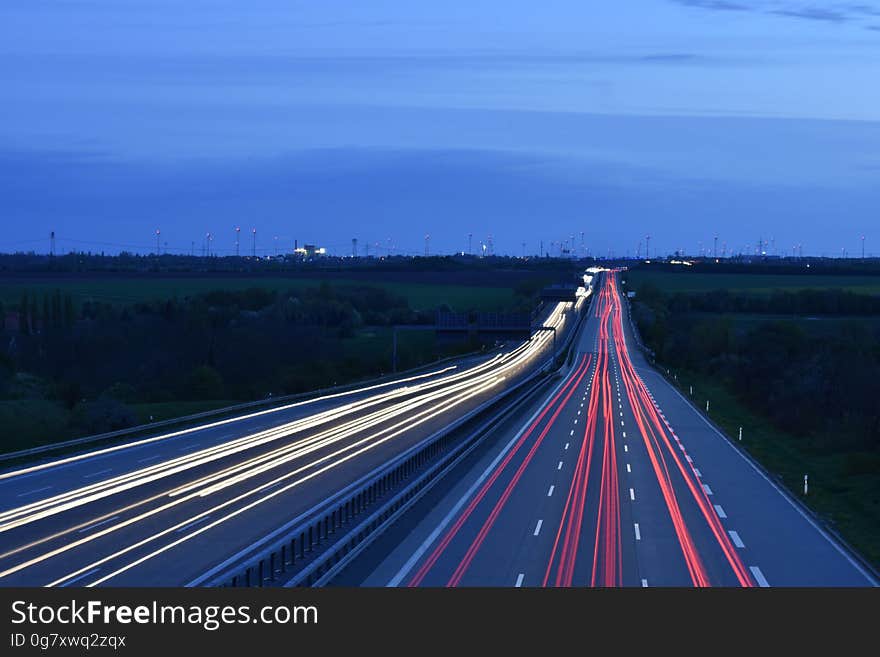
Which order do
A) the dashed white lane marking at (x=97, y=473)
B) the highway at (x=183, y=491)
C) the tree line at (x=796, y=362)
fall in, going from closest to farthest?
1. the highway at (x=183, y=491)
2. the dashed white lane marking at (x=97, y=473)
3. the tree line at (x=796, y=362)

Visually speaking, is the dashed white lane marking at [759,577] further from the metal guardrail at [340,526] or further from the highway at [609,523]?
the metal guardrail at [340,526]

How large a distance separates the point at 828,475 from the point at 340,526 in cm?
2333

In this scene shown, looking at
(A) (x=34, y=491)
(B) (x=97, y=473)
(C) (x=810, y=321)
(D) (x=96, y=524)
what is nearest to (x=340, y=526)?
(D) (x=96, y=524)

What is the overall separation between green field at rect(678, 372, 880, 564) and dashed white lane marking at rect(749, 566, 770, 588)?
357 centimetres

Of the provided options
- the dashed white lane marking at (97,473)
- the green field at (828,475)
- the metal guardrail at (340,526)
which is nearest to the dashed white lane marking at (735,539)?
the green field at (828,475)

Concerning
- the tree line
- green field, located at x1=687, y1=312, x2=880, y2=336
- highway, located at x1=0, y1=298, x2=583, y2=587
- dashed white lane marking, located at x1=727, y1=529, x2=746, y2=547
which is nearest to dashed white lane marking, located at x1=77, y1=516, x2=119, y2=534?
highway, located at x1=0, y1=298, x2=583, y2=587

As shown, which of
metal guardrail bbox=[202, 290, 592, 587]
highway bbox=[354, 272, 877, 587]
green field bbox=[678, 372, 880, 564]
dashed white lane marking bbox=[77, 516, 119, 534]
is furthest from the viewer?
green field bbox=[678, 372, 880, 564]

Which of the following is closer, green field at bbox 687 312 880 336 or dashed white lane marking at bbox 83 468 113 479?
dashed white lane marking at bbox 83 468 113 479

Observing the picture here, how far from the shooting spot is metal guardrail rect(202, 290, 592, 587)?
64.6 feet

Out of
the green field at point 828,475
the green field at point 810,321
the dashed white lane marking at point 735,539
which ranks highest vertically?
the green field at point 810,321

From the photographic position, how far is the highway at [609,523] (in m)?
24.6

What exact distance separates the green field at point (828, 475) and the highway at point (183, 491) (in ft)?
42.1

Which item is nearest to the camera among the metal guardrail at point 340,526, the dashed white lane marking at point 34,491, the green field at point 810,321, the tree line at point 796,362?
the metal guardrail at point 340,526

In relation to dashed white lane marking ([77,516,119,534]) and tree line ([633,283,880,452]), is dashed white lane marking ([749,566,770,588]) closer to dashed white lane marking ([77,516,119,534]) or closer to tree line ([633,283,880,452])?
dashed white lane marking ([77,516,119,534])
